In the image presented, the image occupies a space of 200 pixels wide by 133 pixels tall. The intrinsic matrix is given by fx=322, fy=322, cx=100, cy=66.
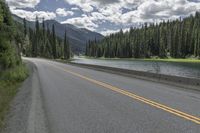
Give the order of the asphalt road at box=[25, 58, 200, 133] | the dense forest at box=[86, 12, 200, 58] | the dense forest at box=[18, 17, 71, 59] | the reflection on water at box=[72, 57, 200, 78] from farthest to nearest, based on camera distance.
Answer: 1. the dense forest at box=[18, 17, 71, 59]
2. the dense forest at box=[86, 12, 200, 58]
3. the reflection on water at box=[72, 57, 200, 78]
4. the asphalt road at box=[25, 58, 200, 133]

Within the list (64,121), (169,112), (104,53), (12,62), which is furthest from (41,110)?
(104,53)

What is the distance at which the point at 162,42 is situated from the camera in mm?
137875

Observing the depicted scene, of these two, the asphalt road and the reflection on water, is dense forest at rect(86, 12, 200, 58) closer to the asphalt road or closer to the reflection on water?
the reflection on water


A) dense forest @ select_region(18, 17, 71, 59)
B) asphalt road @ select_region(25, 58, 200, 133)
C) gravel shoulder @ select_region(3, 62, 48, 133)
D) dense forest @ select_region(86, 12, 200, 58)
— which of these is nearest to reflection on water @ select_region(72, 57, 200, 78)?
asphalt road @ select_region(25, 58, 200, 133)

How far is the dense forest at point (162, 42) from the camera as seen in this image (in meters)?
121

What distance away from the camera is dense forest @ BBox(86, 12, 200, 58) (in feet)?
396

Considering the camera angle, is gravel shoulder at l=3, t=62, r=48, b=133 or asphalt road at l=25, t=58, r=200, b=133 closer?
asphalt road at l=25, t=58, r=200, b=133

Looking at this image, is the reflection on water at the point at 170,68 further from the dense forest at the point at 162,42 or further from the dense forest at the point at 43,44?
the dense forest at the point at 43,44

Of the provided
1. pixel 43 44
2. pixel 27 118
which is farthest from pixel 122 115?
pixel 43 44

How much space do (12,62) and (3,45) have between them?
358 cm

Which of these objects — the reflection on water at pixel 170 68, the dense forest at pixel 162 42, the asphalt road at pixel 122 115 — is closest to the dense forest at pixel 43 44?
the dense forest at pixel 162 42

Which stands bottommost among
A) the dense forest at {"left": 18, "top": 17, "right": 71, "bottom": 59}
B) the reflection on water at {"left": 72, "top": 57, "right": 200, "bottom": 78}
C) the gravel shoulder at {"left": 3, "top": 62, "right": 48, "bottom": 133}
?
the reflection on water at {"left": 72, "top": 57, "right": 200, "bottom": 78}

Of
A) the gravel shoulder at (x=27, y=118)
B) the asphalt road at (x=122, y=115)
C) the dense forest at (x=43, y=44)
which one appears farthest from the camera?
the dense forest at (x=43, y=44)

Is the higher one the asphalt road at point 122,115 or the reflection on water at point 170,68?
the asphalt road at point 122,115
